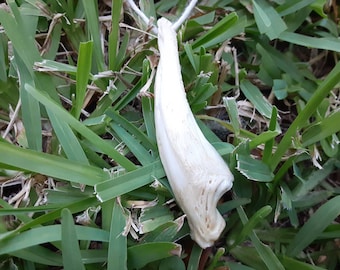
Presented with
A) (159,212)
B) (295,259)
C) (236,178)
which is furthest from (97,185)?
(295,259)

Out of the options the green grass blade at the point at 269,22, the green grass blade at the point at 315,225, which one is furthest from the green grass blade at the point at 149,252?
the green grass blade at the point at 269,22

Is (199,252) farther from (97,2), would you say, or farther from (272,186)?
(97,2)

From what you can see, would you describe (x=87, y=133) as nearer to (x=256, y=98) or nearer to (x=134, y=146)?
(x=134, y=146)

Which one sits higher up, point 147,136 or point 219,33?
point 219,33

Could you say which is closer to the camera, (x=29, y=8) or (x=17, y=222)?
(x=17, y=222)

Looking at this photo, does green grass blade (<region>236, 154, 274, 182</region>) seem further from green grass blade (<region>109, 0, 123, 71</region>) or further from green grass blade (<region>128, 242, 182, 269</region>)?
green grass blade (<region>109, 0, 123, 71</region>)

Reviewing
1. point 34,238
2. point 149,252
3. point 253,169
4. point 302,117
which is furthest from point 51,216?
point 302,117

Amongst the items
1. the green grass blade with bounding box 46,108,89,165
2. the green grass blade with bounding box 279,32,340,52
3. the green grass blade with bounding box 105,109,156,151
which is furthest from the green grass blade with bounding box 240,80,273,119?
the green grass blade with bounding box 46,108,89,165
